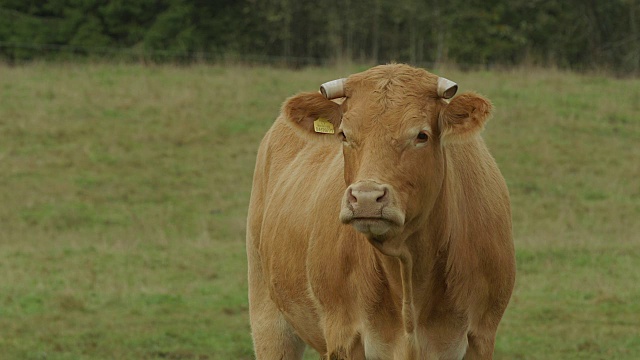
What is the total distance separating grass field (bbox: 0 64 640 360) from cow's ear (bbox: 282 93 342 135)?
209 inches

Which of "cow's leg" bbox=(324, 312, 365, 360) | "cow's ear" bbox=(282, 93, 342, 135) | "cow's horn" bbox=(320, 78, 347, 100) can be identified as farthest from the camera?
"cow's leg" bbox=(324, 312, 365, 360)

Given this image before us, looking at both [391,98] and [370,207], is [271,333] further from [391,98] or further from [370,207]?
[370,207]

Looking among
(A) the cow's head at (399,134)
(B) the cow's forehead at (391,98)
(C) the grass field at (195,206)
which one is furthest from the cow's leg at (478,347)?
(C) the grass field at (195,206)

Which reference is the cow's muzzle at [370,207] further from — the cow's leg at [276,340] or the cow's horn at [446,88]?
the cow's leg at [276,340]

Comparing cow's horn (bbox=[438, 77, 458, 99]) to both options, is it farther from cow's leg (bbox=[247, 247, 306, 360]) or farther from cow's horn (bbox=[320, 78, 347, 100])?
cow's leg (bbox=[247, 247, 306, 360])

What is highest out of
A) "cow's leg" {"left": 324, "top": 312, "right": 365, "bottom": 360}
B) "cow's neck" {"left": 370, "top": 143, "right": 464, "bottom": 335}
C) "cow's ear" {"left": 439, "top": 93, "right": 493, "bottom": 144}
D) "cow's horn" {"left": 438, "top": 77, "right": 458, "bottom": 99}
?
"cow's horn" {"left": 438, "top": 77, "right": 458, "bottom": 99}

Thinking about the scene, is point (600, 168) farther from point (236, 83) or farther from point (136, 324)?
point (136, 324)

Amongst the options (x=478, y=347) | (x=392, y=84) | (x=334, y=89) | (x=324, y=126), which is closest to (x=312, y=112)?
(x=324, y=126)

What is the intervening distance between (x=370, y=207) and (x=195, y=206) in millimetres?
14383

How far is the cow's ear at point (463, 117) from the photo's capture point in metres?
5.45

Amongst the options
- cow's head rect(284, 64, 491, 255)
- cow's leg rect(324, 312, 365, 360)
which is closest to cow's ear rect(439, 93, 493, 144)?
cow's head rect(284, 64, 491, 255)

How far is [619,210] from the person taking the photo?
18.9m

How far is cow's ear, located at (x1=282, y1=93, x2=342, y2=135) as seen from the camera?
19.3ft

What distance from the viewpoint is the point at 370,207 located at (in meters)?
5.02
